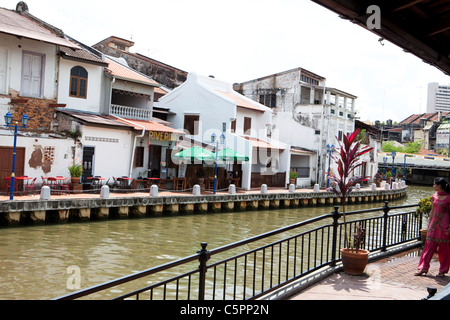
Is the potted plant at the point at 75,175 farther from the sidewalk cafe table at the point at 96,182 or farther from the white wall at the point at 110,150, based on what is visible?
the white wall at the point at 110,150

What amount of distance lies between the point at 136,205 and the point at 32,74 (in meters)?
8.50

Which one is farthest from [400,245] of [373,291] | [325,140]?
[325,140]

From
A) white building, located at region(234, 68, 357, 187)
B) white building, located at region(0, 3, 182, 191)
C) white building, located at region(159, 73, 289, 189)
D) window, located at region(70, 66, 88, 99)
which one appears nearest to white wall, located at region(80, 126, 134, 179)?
white building, located at region(0, 3, 182, 191)

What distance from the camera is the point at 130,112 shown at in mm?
26234

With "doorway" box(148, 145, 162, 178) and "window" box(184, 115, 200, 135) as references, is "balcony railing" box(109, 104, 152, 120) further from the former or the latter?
"window" box(184, 115, 200, 135)

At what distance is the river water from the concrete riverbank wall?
56 cm

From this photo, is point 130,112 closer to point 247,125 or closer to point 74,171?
Answer: point 74,171

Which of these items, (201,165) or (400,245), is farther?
(201,165)

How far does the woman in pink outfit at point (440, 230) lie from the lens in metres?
6.86

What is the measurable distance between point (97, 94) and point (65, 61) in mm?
2539

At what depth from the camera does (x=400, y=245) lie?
361 inches

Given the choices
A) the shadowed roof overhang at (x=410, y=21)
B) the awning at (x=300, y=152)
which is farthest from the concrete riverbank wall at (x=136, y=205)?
the shadowed roof overhang at (x=410, y=21)
